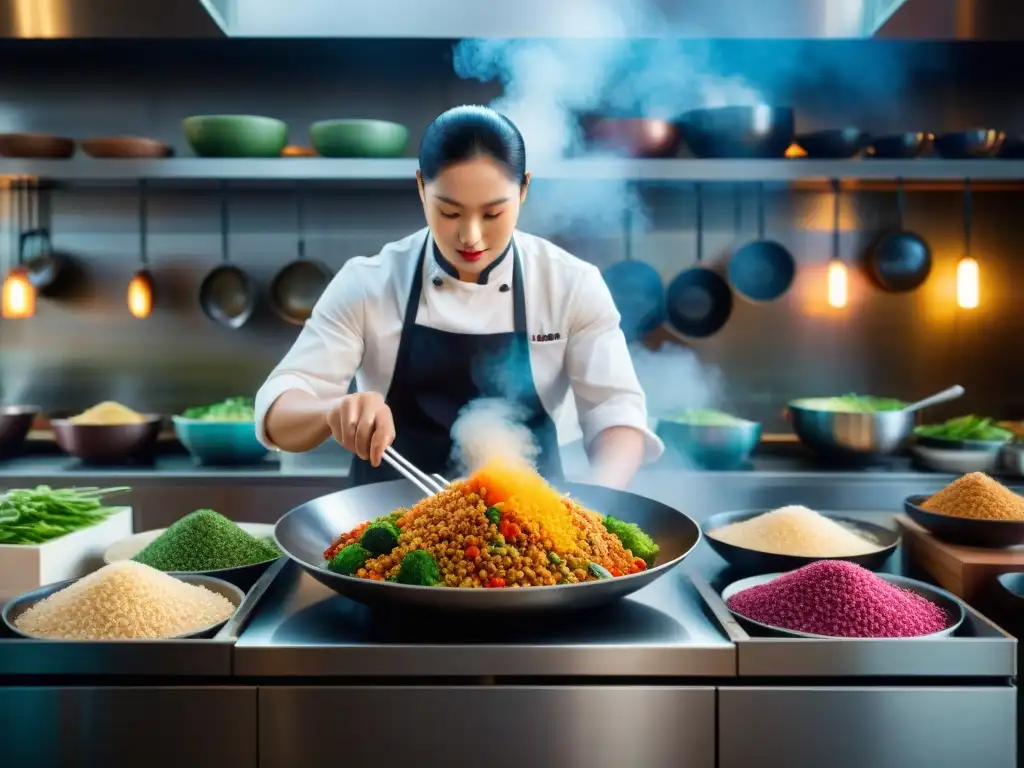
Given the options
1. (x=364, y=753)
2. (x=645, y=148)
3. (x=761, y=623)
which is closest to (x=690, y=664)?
(x=761, y=623)

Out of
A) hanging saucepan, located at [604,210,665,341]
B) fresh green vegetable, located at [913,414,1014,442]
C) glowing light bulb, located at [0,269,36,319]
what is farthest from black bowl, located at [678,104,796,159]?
glowing light bulb, located at [0,269,36,319]

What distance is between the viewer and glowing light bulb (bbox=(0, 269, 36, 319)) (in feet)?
11.1

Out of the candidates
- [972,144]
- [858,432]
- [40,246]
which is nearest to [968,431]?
[858,432]

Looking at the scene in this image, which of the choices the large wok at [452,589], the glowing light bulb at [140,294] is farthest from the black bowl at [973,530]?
the glowing light bulb at [140,294]

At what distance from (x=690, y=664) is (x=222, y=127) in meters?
2.62

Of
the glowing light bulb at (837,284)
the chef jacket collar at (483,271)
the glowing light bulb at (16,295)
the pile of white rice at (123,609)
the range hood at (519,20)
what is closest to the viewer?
the pile of white rice at (123,609)

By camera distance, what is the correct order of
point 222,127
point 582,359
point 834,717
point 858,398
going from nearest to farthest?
point 834,717
point 582,359
point 222,127
point 858,398

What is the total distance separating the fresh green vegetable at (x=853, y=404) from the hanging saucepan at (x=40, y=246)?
9.60 ft

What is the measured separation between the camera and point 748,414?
3.73 meters

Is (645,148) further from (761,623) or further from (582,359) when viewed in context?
(761,623)

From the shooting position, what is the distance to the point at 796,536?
5.74ft

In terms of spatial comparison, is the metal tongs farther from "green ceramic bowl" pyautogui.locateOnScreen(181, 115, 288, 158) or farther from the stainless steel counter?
"green ceramic bowl" pyautogui.locateOnScreen(181, 115, 288, 158)

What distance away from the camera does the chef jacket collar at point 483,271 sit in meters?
2.17

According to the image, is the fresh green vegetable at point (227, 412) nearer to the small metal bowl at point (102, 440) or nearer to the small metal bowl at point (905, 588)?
the small metal bowl at point (102, 440)
